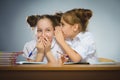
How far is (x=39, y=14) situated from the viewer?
2430 millimetres

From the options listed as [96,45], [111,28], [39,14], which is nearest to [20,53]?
[39,14]

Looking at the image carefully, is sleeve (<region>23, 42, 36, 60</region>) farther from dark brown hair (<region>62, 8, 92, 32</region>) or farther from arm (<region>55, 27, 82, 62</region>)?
dark brown hair (<region>62, 8, 92, 32</region>)

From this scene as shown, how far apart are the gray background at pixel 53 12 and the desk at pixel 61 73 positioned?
0.82 m

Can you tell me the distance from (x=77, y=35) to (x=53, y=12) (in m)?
0.33

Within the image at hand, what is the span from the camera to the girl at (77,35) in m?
2.31

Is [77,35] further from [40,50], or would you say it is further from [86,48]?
[40,50]

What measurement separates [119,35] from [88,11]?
0.38 metres

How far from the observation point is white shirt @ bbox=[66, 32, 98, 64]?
2307mm

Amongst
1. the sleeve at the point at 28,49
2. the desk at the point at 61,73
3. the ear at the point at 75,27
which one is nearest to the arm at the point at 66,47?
the ear at the point at 75,27

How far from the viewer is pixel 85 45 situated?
232cm

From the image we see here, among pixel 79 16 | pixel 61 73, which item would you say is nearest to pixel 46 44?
pixel 79 16

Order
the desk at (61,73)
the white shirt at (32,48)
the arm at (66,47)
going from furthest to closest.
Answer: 1. the white shirt at (32,48)
2. the arm at (66,47)
3. the desk at (61,73)

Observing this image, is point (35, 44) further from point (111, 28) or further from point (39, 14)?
point (111, 28)

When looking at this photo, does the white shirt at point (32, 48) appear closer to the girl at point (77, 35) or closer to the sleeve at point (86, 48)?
the girl at point (77, 35)
